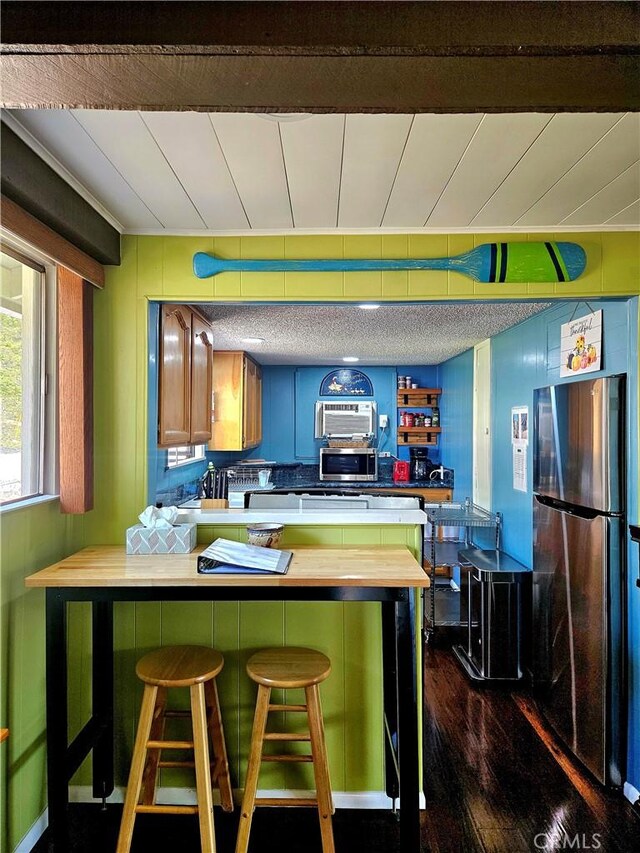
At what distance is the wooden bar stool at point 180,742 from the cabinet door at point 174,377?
0.88 m

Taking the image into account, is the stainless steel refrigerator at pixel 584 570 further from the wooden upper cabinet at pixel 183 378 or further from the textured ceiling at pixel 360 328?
the wooden upper cabinet at pixel 183 378

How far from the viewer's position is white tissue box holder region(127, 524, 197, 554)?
6.16 feet

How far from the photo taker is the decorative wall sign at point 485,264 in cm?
197

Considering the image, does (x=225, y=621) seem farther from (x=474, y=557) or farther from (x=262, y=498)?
(x=474, y=557)

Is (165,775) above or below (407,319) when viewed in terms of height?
below

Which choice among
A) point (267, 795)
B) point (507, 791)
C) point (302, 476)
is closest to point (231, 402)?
point (302, 476)

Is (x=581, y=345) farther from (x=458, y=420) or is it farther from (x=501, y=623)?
(x=458, y=420)

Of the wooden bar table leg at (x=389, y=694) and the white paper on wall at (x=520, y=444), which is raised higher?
the white paper on wall at (x=520, y=444)

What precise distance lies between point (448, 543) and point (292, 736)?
282 cm

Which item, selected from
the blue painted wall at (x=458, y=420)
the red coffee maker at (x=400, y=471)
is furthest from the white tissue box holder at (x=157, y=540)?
the red coffee maker at (x=400, y=471)

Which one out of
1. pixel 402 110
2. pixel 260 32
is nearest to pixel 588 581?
pixel 402 110

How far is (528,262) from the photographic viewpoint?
6.50 feet

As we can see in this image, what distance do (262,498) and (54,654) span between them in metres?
1.32

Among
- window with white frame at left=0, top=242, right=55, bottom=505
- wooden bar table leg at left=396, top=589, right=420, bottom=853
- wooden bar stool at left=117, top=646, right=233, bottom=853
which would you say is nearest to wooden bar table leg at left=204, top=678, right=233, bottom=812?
wooden bar stool at left=117, top=646, right=233, bottom=853
